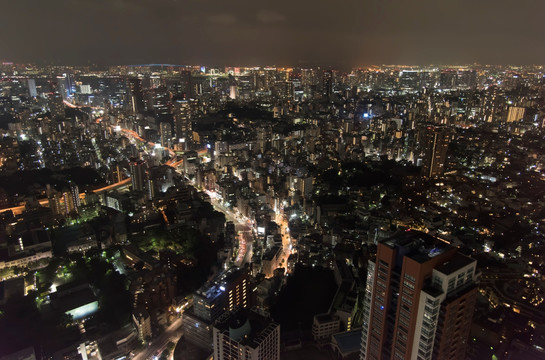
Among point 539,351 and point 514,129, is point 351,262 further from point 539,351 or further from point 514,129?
point 514,129

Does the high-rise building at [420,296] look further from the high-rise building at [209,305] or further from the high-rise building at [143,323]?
the high-rise building at [143,323]

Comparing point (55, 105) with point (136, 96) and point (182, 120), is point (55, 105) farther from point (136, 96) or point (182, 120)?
point (182, 120)

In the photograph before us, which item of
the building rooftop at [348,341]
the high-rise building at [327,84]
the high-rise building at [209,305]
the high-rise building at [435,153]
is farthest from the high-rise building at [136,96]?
the building rooftop at [348,341]

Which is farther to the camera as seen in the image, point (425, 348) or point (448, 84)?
point (448, 84)

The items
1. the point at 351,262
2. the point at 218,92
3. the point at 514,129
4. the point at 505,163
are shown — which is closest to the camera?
the point at 351,262

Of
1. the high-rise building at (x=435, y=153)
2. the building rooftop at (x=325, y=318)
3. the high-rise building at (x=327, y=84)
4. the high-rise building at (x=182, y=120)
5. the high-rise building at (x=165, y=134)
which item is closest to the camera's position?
the building rooftop at (x=325, y=318)

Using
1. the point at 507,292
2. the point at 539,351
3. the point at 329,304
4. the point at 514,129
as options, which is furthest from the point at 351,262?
the point at 514,129
